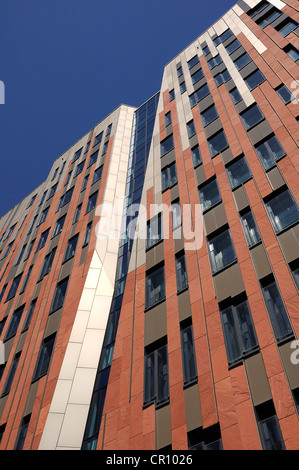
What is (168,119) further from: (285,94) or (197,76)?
(285,94)

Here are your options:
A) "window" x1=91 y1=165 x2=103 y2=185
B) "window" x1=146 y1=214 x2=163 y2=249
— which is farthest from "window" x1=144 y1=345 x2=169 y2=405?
"window" x1=91 y1=165 x2=103 y2=185

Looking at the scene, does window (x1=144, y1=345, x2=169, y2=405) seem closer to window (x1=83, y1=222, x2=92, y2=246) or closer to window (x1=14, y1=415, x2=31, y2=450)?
window (x1=14, y1=415, x2=31, y2=450)

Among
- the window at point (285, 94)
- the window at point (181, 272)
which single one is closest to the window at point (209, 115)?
the window at point (285, 94)

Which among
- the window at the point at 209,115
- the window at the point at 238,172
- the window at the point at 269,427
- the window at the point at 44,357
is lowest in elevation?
the window at the point at 269,427

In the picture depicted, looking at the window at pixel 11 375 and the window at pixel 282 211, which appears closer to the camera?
the window at pixel 282 211

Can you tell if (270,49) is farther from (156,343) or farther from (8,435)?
(8,435)

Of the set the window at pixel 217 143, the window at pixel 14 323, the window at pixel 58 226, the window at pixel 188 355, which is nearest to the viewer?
the window at pixel 188 355

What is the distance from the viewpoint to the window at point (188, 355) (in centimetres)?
1864

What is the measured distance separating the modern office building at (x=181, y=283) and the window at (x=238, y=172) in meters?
0.09

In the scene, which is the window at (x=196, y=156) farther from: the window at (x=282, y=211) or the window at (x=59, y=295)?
the window at (x=59, y=295)

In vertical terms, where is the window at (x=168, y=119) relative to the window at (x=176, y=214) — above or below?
above

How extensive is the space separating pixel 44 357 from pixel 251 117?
66.9 feet

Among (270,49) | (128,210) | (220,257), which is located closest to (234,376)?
(220,257)
